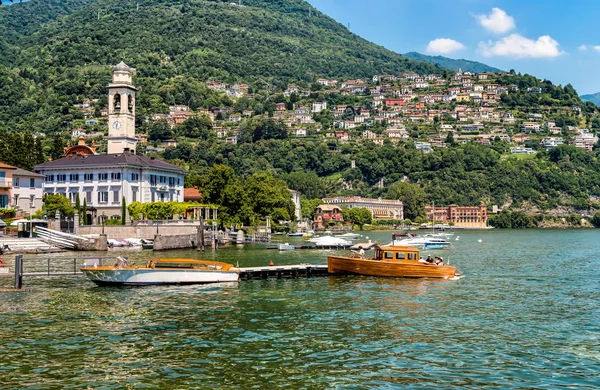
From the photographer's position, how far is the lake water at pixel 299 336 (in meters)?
23.0

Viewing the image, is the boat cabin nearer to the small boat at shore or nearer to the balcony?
the small boat at shore

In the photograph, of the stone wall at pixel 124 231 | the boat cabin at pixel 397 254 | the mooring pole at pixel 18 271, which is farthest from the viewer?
the stone wall at pixel 124 231

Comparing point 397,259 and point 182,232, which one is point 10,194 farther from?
point 397,259

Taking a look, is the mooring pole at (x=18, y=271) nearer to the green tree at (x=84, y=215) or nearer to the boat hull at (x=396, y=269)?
the boat hull at (x=396, y=269)

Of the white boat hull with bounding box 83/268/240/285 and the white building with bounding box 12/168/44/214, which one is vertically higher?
the white building with bounding box 12/168/44/214

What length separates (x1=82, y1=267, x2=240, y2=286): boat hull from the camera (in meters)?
45.1

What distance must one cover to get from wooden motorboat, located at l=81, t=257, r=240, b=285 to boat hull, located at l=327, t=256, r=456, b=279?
9.75m

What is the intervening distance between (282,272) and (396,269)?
8.78 m

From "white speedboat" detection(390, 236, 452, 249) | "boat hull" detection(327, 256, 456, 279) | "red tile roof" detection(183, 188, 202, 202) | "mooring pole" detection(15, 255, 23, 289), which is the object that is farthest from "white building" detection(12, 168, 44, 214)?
"boat hull" detection(327, 256, 456, 279)

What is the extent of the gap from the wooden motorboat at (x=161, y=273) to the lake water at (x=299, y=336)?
4.18 ft

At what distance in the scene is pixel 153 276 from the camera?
150 feet

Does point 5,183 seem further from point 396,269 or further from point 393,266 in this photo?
point 396,269

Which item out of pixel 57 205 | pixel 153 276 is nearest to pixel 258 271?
pixel 153 276

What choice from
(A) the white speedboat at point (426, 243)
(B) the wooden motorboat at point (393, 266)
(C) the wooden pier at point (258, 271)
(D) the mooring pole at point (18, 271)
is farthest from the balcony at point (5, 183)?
(A) the white speedboat at point (426, 243)
